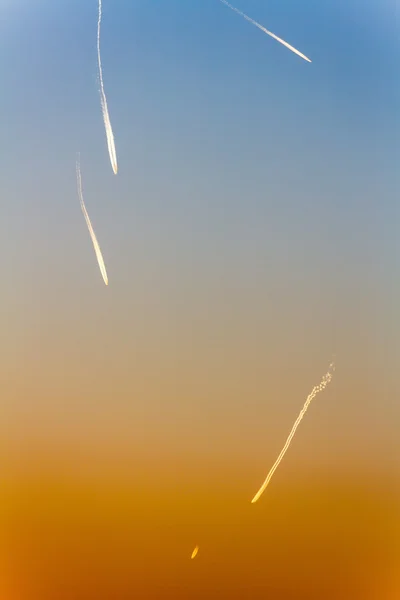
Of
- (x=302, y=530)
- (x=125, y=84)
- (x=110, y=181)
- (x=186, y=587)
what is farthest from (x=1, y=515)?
(x=125, y=84)

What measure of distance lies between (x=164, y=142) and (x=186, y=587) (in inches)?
42.6

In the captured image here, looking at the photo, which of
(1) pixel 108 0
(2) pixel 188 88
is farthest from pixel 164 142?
(1) pixel 108 0

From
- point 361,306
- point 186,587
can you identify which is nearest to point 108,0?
point 361,306

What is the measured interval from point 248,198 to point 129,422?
62 cm

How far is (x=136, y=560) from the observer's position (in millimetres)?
1256

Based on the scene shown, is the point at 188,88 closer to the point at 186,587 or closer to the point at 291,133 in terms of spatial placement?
the point at 291,133

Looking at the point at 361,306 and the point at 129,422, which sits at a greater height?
the point at 361,306

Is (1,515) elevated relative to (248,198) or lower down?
lower down

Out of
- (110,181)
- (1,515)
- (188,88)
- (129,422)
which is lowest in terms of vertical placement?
(1,515)

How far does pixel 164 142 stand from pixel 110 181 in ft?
0.55

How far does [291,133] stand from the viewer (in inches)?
51.4

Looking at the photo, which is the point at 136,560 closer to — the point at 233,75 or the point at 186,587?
the point at 186,587

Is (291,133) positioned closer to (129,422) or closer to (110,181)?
(110,181)

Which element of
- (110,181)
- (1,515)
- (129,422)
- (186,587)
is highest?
(110,181)
